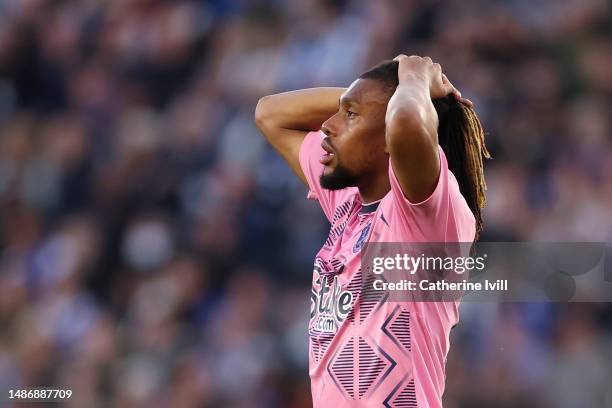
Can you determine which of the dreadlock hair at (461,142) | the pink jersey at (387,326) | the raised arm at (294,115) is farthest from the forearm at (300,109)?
the pink jersey at (387,326)

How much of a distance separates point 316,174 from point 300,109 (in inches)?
8.8

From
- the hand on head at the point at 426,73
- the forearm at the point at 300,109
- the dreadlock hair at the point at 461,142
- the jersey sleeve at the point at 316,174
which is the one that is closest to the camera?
the hand on head at the point at 426,73

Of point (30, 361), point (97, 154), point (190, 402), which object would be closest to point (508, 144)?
point (190, 402)

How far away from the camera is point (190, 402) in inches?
142

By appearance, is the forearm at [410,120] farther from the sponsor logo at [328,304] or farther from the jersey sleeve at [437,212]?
the sponsor logo at [328,304]

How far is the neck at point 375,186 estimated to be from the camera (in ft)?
6.95

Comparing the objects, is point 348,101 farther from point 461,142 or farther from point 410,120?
point 410,120

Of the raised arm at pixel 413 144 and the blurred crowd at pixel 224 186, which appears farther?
the blurred crowd at pixel 224 186

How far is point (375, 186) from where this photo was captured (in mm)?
2129

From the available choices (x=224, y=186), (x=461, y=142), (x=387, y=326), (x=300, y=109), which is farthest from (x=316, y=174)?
(x=224, y=186)

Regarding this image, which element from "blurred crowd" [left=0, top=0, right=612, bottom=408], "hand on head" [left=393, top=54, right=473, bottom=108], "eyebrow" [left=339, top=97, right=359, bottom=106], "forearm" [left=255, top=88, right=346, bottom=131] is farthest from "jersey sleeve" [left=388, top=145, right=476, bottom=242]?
"blurred crowd" [left=0, top=0, right=612, bottom=408]

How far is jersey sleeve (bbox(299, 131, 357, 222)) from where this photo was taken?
2.29m

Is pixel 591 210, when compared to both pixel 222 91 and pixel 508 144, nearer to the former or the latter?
pixel 508 144

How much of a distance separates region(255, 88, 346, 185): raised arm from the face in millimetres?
332
